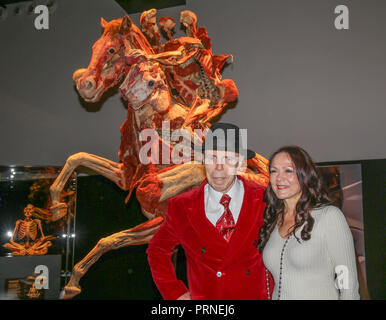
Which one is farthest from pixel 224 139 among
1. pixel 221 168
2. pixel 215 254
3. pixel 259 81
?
pixel 259 81

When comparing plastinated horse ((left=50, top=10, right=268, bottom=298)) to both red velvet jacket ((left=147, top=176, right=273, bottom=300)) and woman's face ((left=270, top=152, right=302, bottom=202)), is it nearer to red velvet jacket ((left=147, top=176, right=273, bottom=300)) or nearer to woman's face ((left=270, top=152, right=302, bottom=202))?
red velvet jacket ((left=147, top=176, right=273, bottom=300))

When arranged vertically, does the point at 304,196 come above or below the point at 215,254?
above

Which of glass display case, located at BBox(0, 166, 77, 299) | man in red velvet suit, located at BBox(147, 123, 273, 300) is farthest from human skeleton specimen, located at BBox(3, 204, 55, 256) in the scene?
man in red velvet suit, located at BBox(147, 123, 273, 300)

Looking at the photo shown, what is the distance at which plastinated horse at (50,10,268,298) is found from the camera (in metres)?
3.19

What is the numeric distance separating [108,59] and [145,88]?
1.32 feet

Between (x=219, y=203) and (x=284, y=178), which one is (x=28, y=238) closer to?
(x=219, y=203)

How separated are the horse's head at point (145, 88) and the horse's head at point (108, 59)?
15 centimetres

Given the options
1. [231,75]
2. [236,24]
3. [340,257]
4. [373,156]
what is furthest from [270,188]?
[236,24]

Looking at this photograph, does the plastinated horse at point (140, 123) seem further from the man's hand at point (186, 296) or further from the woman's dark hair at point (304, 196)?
the woman's dark hair at point (304, 196)

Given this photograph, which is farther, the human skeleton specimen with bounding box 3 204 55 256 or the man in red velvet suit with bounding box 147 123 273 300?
the human skeleton specimen with bounding box 3 204 55 256

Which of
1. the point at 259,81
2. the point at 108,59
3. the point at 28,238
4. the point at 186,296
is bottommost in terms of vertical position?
the point at 186,296

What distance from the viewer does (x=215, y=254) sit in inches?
72.8

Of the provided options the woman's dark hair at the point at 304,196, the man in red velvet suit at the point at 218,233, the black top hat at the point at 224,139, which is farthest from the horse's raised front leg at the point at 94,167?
the woman's dark hair at the point at 304,196

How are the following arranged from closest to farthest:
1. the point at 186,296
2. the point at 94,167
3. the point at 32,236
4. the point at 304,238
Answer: the point at 304,238, the point at 186,296, the point at 94,167, the point at 32,236
